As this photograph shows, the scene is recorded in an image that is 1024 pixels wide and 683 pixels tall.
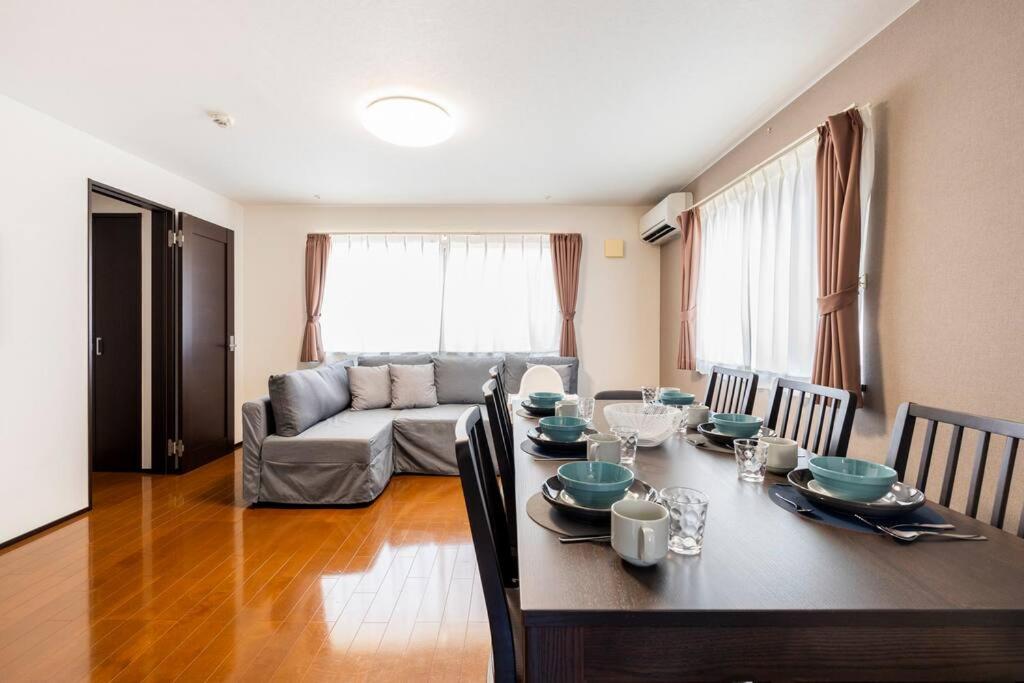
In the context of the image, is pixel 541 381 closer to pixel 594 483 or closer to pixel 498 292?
pixel 498 292

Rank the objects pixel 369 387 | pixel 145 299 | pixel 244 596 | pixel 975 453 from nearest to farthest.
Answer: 1. pixel 975 453
2. pixel 244 596
3. pixel 145 299
4. pixel 369 387

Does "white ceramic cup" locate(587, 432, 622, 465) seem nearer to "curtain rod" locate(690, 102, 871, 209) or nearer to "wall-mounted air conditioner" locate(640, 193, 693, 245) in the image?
"curtain rod" locate(690, 102, 871, 209)

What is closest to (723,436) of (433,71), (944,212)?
(944,212)

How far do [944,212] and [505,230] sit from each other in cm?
357

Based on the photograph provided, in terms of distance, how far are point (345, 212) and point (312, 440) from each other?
264 cm

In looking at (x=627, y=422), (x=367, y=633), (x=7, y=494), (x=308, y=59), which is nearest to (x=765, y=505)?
(x=627, y=422)

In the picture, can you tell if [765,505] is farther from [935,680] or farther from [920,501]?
[935,680]

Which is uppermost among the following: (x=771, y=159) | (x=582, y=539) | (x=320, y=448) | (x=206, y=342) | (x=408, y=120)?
(x=408, y=120)

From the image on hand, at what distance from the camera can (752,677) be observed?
687mm

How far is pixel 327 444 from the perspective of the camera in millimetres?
3148

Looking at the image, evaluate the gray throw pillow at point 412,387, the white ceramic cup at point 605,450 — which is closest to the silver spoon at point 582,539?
the white ceramic cup at point 605,450

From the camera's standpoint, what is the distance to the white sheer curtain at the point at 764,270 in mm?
2521

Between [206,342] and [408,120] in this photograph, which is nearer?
[408,120]

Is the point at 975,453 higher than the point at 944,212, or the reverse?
the point at 944,212
